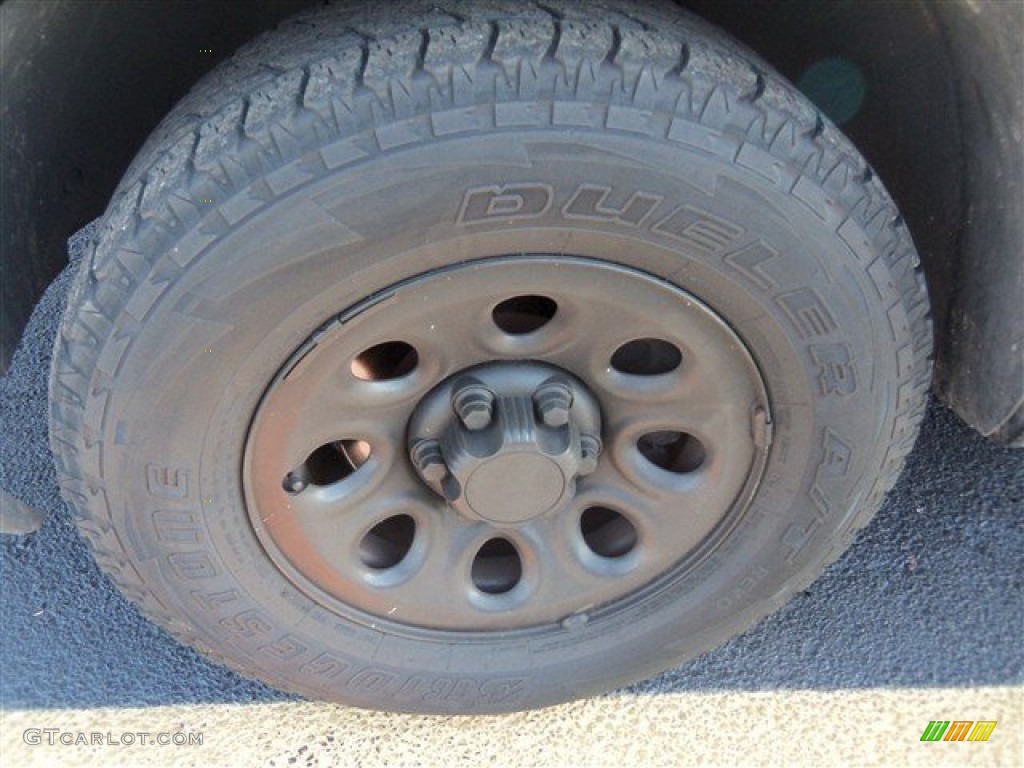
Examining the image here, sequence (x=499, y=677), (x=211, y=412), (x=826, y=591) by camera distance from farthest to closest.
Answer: (x=826, y=591) → (x=499, y=677) → (x=211, y=412)

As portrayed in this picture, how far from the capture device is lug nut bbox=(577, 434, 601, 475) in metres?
1.71

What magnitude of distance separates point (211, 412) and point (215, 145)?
1.36 ft

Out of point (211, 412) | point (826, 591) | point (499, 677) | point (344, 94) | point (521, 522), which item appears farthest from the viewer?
point (826, 591)

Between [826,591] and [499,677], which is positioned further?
[826,591]

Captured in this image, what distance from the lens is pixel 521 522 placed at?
1766 millimetres

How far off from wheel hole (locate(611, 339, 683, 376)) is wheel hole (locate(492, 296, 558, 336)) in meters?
0.16

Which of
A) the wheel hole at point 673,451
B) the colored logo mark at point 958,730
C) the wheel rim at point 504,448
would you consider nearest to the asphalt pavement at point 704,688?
the colored logo mark at point 958,730

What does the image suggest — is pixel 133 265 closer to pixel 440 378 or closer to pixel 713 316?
pixel 440 378

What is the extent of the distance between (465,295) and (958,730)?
4.80 ft

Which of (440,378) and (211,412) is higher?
(440,378)

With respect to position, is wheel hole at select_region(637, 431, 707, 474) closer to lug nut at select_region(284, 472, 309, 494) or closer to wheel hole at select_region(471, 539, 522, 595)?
wheel hole at select_region(471, 539, 522, 595)

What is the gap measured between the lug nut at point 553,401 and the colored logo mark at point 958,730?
→ 112 centimetres

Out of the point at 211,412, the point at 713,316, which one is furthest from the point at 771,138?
the point at 211,412

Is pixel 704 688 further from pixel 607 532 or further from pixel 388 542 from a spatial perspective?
pixel 388 542
